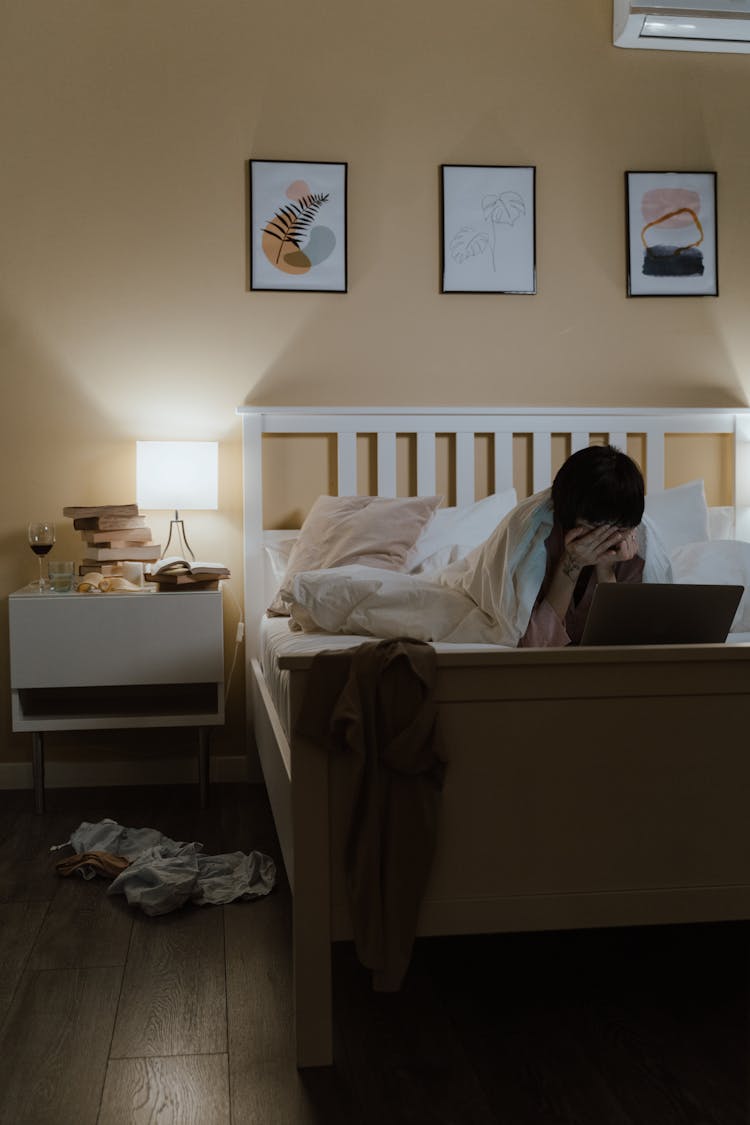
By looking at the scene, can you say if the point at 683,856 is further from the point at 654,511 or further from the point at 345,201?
the point at 345,201

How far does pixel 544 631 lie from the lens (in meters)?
2.03

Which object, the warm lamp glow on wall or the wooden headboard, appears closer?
the warm lamp glow on wall

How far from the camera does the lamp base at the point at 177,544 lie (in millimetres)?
3344

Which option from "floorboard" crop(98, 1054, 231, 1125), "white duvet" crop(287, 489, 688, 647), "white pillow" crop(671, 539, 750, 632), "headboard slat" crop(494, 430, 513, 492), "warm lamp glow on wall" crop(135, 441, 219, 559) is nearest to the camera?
"floorboard" crop(98, 1054, 231, 1125)

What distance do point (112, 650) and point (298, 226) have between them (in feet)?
4.72

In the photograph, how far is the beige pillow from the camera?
2.87m

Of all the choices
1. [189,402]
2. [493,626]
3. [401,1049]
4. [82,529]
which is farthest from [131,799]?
[401,1049]

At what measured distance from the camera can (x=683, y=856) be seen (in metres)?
1.65

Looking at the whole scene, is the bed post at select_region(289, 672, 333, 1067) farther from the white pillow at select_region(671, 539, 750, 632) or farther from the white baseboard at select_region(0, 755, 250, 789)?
the white baseboard at select_region(0, 755, 250, 789)

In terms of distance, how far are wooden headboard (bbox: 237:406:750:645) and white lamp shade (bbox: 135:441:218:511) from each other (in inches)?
6.6

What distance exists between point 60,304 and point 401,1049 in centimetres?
249

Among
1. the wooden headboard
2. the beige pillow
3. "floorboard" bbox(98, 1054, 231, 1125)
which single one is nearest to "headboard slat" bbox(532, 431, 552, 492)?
the wooden headboard

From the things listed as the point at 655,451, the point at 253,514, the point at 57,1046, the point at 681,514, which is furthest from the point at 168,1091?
the point at 655,451

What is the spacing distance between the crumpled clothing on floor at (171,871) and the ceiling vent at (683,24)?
2731 mm
